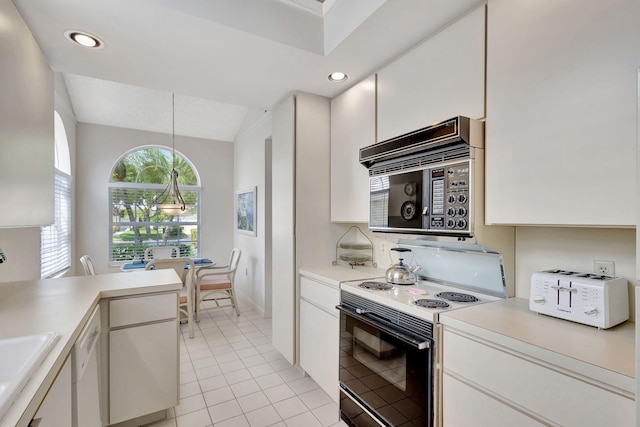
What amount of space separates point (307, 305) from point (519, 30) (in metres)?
2.10

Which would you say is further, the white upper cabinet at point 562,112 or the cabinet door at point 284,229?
the cabinet door at point 284,229

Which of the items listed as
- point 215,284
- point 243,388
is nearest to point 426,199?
point 243,388

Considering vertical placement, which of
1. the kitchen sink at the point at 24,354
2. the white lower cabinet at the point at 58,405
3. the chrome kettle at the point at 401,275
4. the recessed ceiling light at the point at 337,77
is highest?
the recessed ceiling light at the point at 337,77

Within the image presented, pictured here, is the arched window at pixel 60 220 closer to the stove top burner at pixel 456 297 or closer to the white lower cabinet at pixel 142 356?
the white lower cabinet at pixel 142 356

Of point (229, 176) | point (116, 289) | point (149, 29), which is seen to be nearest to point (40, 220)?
point (116, 289)

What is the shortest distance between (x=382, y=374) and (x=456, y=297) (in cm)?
57

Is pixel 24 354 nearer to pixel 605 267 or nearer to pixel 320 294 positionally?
pixel 320 294

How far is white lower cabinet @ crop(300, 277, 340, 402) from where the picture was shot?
2.10 metres

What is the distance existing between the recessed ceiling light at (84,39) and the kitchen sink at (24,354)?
1.58 meters

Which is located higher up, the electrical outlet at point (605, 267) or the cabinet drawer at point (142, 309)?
the electrical outlet at point (605, 267)

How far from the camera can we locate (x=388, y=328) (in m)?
1.60

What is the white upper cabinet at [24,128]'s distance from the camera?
139 cm

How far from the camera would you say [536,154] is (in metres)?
1.27

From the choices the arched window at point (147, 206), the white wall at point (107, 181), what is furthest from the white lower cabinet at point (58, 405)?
the white wall at point (107, 181)
